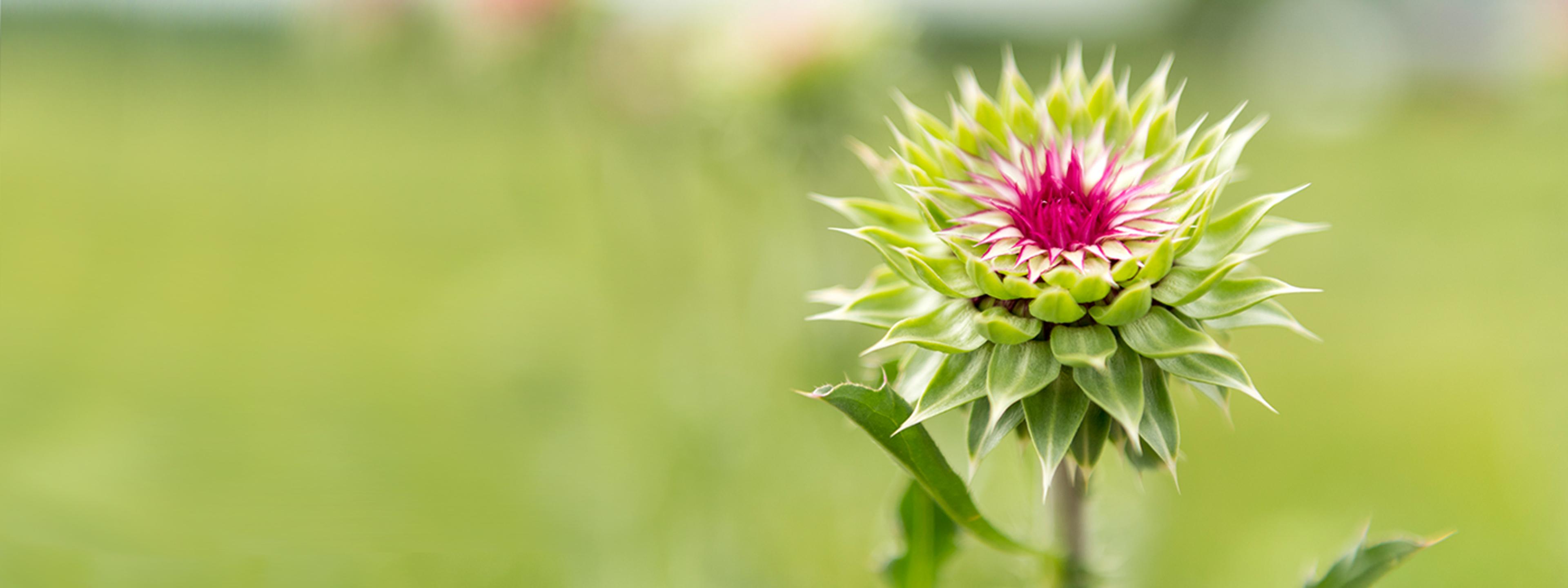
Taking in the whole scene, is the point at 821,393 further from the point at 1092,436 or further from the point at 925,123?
the point at 925,123

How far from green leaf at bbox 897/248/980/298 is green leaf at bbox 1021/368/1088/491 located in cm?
16

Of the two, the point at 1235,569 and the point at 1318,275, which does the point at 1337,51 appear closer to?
the point at 1318,275

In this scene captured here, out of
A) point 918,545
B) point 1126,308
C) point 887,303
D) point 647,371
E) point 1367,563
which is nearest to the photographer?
point 1126,308

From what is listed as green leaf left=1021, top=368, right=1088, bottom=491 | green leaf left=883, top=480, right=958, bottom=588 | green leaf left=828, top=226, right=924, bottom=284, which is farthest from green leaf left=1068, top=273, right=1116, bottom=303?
green leaf left=883, top=480, right=958, bottom=588

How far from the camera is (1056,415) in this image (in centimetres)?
125

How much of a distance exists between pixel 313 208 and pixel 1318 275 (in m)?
9.20

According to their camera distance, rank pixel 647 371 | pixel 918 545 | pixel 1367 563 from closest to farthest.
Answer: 1. pixel 1367 563
2. pixel 918 545
3. pixel 647 371

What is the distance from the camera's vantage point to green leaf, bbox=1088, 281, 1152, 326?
1186mm

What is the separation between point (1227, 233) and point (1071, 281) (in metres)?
0.27

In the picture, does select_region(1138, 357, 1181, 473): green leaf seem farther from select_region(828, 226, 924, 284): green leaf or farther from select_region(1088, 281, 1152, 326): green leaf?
select_region(828, 226, 924, 284): green leaf

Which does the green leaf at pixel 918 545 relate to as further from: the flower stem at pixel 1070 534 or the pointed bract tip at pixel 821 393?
the pointed bract tip at pixel 821 393

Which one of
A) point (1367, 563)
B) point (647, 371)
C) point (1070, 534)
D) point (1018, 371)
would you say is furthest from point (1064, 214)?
point (647, 371)

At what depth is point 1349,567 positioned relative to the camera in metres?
1.32

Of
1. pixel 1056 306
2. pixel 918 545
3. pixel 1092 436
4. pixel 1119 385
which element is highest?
pixel 1056 306
